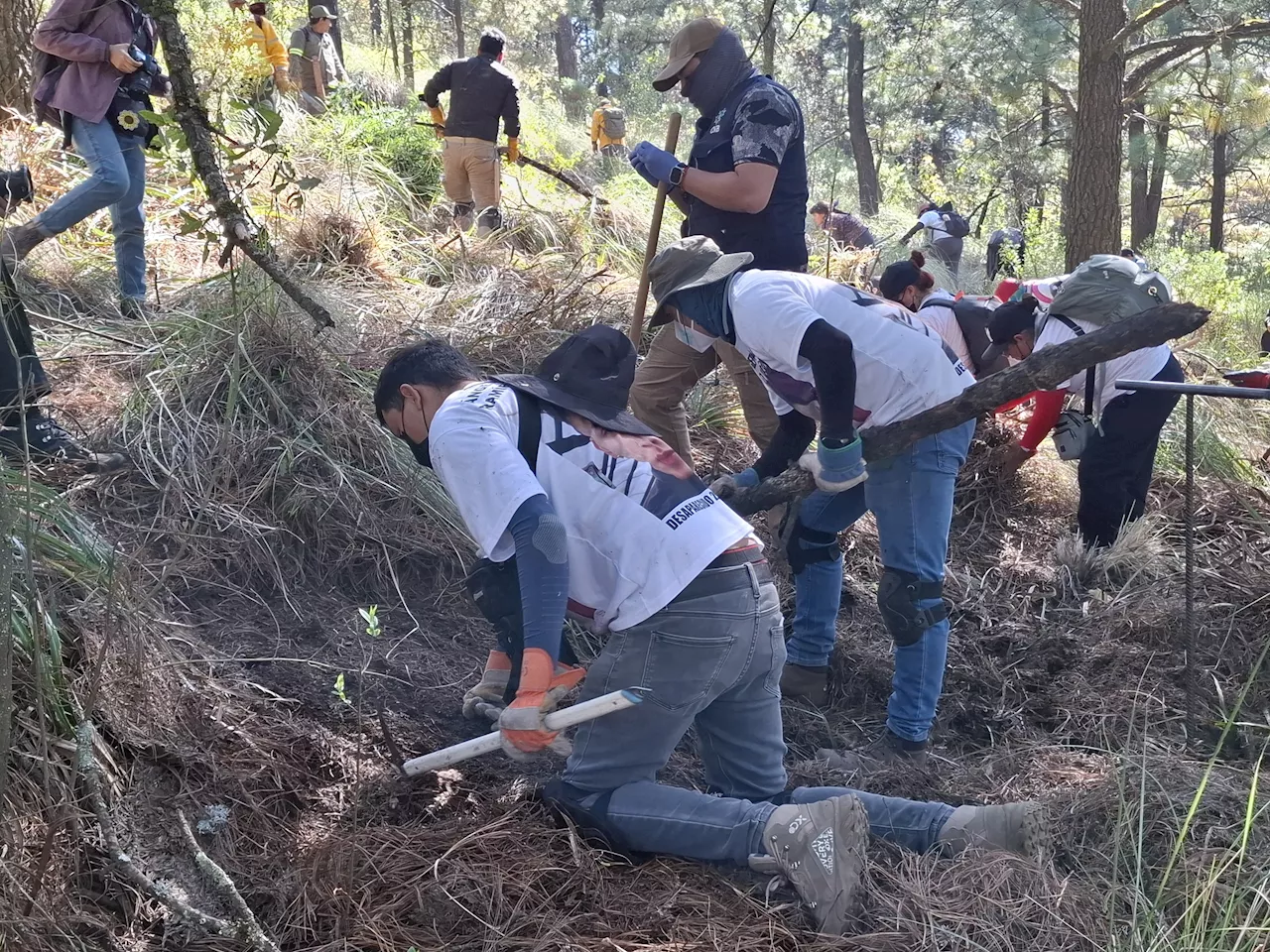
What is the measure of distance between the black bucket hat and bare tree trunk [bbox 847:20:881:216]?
57.8 ft

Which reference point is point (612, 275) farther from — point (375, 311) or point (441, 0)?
point (441, 0)

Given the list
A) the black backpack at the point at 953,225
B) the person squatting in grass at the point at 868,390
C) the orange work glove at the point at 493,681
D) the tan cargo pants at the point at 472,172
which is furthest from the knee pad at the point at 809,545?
the black backpack at the point at 953,225

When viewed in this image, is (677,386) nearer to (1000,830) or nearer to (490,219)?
(1000,830)

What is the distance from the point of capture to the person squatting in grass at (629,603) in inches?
→ 100.0

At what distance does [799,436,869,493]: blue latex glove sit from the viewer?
3.35 meters

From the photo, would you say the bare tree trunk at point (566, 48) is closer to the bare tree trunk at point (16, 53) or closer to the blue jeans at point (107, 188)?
the bare tree trunk at point (16, 53)

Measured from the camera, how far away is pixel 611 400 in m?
2.86

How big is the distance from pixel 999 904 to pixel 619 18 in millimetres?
22509

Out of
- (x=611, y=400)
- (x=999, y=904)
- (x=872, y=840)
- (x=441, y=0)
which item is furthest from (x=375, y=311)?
(x=441, y=0)

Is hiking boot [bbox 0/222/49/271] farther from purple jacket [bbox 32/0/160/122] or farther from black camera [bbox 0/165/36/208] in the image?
purple jacket [bbox 32/0/160/122]

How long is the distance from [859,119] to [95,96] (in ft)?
A: 59.7

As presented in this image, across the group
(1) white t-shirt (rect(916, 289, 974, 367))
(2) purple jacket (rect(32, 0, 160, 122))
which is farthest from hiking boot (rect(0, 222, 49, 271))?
(1) white t-shirt (rect(916, 289, 974, 367))

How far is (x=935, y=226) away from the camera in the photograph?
10586 millimetres

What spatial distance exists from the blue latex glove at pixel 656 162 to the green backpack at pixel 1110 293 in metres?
1.80
